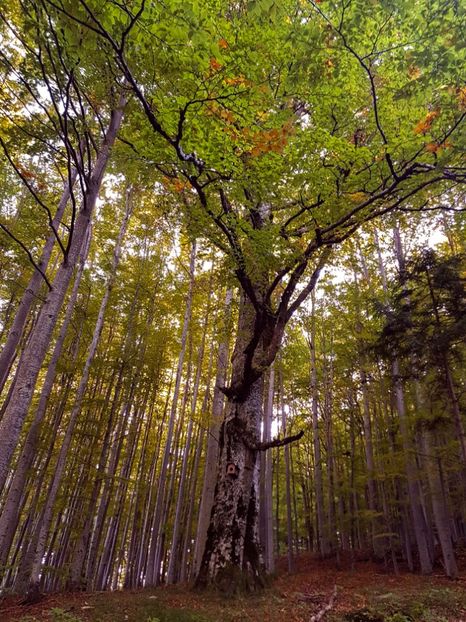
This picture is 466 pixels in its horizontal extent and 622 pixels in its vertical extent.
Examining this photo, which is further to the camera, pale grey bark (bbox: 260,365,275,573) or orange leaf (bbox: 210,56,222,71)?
pale grey bark (bbox: 260,365,275,573)

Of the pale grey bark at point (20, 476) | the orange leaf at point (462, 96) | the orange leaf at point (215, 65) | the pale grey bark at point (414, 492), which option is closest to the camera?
the orange leaf at point (215, 65)

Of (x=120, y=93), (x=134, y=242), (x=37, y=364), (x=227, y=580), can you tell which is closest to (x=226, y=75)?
(x=120, y=93)

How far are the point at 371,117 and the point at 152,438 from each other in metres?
16.8

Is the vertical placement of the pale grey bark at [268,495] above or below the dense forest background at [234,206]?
below

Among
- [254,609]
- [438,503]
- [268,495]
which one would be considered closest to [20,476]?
[254,609]

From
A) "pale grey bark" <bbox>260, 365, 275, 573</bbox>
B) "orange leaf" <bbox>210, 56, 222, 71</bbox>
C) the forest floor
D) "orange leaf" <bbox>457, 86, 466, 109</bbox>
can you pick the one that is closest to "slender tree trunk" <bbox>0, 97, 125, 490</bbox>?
"orange leaf" <bbox>210, 56, 222, 71</bbox>

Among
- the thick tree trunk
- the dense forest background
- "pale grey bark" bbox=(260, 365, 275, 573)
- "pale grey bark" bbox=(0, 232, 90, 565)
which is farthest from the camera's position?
"pale grey bark" bbox=(260, 365, 275, 573)

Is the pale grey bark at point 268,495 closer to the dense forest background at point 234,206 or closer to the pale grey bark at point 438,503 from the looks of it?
the dense forest background at point 234,206

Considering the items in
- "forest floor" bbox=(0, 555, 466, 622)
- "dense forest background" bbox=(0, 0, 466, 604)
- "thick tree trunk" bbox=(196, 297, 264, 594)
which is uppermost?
"dense forest background" bbox=(0, 0, 466, 604)

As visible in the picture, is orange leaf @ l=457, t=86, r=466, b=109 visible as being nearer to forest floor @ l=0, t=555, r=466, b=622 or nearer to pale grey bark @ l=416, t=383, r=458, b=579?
forest floor @ l=0, t=555, r=466, b=622

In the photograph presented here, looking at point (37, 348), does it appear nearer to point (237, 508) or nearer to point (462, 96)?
point (237, 508)

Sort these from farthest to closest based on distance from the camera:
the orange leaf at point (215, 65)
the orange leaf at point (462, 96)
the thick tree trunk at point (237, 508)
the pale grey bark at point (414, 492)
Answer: the pale grey bark at point (414, 492)
the thick tree trunk at point (237, 508)
the orange leaf at point (462, 96)
the orange leaf at point (215, 65)

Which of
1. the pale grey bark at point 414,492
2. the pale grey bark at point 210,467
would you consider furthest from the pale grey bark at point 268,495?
the pale grey bark at point 414,492

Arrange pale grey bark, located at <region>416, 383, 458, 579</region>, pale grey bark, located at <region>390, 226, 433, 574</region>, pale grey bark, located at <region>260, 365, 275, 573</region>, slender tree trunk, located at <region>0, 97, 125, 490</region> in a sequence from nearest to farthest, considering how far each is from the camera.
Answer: slender tree trunk, located at <region>0, 97, 125, 490</region>
pale grey bark, located at <region>416, 383, 458, 579</region>
pale grey bark, located at <region>390, 226, 433, 574</region>
pale grey bark, located at <region>260, 365, 275, 573</region>
